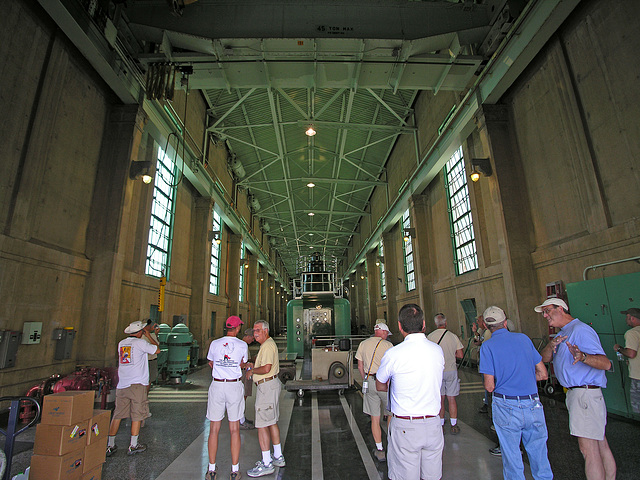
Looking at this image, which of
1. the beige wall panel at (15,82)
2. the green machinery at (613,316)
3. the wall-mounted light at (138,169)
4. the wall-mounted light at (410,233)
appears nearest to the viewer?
the green machinery at (613,316)

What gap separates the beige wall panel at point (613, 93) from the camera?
→ 5977 mm

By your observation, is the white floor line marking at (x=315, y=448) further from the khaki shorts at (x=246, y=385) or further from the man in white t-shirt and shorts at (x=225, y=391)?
the khaki shorts at (x=246, y=385)

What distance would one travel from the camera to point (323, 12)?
9008 millimetres

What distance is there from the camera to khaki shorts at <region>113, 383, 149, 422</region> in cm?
493

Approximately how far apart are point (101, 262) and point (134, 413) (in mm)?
4613

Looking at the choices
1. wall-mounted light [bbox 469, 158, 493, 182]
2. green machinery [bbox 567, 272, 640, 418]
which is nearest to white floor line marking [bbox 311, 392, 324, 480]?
green machinery [bbox 567, 272, 640, 418]

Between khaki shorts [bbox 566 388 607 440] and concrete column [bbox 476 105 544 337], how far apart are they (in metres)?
5.27

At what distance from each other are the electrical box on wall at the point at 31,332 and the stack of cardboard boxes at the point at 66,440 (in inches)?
158

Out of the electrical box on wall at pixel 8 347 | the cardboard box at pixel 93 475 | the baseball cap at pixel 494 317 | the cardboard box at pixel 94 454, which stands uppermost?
the baseball cap at pixel 494 317

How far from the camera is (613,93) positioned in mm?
6375

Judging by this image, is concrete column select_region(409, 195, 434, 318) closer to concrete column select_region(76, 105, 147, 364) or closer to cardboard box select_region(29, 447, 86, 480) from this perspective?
concrete column select_region(76, 105, 147, 364)

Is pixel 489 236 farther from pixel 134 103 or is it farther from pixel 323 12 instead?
pixel 134 103

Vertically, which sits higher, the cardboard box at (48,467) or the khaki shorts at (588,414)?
the khaki shorts at (588,414)

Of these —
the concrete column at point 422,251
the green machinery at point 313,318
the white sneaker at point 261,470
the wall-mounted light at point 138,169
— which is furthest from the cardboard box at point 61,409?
the concrete column at point 422,251
